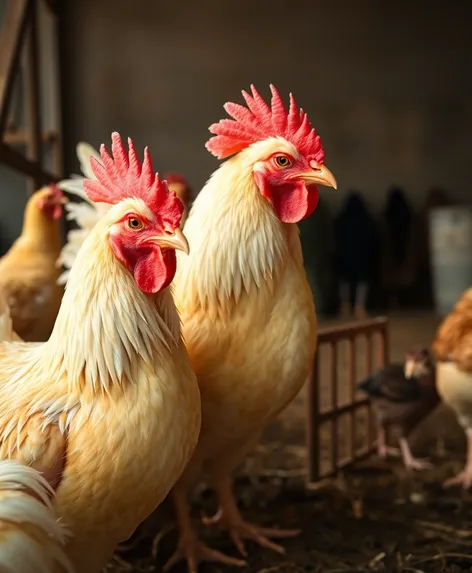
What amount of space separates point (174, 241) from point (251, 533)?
123 cm

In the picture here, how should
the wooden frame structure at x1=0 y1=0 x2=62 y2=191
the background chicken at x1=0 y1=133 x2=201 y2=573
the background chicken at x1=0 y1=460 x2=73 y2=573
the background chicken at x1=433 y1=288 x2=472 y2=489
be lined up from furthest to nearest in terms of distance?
the wooden frame structure at x1=0 y1=0 x2=62 y2=191
the background chicken at x1=433 y1=288 x2=472 y2=489
the background chicken at x1=0 y1=133 x2=201 y2=573
the background chicken at x1=0 y1=460 x2=73 y2=573

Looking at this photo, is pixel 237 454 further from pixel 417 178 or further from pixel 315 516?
pixel 417 178

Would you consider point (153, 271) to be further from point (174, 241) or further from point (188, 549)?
point (188, 549)

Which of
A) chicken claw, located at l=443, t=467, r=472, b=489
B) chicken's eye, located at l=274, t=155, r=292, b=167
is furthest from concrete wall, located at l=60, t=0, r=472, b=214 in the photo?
chicken's eye, located at l=274, t=155, r=292, b=167

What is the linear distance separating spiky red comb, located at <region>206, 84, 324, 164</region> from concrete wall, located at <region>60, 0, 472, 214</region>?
226 inches

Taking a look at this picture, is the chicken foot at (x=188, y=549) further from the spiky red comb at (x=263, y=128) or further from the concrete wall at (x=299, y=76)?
the concrete wall at (x=299, y=76)

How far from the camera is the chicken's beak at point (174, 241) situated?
4.32 ft

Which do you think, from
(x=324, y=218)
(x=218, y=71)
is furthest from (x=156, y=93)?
(x=324, y=218)

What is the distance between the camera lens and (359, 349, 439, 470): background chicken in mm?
2664

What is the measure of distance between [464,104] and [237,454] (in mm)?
6689

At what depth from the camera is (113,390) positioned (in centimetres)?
133

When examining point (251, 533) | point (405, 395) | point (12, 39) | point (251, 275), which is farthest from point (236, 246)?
point (12, 39)

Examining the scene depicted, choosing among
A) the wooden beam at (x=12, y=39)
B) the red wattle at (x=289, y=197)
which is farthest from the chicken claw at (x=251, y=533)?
the wooden beam at (x=12, y=39)

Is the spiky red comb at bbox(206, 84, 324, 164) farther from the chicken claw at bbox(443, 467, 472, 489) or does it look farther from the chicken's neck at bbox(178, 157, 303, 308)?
the chicken claw at bbox(443, 467, 472, 489)
